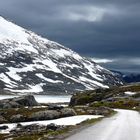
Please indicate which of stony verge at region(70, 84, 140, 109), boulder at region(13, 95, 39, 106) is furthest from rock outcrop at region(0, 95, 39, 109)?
stony verge at region(70, 84, 140, 109)

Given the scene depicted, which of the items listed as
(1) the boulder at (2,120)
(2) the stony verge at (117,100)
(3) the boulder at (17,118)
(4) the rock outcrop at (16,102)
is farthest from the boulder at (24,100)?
(3) the boulder at (17,118)

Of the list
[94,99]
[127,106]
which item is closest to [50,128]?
[127,106]

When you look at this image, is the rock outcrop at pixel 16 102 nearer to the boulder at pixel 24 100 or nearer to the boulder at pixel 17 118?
the boulder at pixel 24 100

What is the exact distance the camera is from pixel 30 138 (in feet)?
141

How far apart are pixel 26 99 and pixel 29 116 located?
6195 centimetres

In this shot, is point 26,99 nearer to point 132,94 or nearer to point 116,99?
point 116,99

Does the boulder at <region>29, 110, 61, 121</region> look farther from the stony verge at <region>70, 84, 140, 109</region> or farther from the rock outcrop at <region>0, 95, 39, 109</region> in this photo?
the rock outcrop at <region>0, 95, 39, 109</region>

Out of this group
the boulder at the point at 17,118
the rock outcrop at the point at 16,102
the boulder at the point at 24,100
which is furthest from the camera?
the boulder at the point at 24,100

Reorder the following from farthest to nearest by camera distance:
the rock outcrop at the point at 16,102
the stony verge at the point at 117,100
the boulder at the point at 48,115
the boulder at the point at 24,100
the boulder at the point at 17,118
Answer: the boulder at the point at 24,100 → the rock outcrop at the point at 16,102 → the stony verge at the point at 117,100 → the boulder at the point at 17,118 → the boulder at the point at 48,115

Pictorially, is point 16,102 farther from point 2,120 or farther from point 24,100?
point 2,120

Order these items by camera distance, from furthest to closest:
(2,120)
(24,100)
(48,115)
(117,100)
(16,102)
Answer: (117,100) → (24,100) → (16,102) → (2,120) → (48,115)

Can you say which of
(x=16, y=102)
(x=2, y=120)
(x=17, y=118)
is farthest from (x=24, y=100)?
(x=2, y=120)

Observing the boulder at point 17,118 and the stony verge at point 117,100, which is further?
the stony verge at point 117,100

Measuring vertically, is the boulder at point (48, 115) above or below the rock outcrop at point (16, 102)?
below
